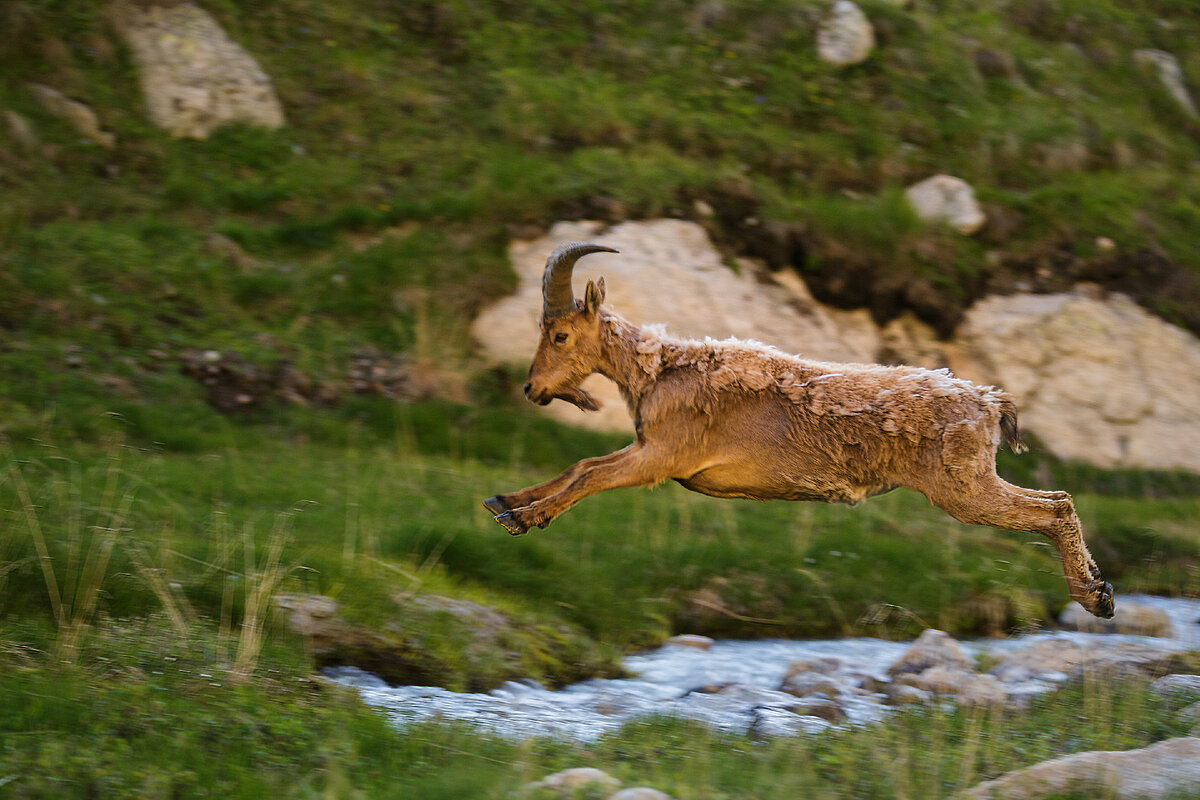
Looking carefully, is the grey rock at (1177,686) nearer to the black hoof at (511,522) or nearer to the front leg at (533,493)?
the front leg at (533,493)

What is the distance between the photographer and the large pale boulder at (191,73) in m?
19.4

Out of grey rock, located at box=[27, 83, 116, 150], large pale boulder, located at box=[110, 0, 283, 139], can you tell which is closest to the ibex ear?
grey rock, located at box=[27, 83, 116, 150]

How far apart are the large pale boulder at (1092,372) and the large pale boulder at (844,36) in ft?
22.0

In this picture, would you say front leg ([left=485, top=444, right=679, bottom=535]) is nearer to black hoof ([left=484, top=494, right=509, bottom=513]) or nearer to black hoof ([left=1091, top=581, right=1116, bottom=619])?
black hoof ([left=484, top=494, right=509, bottom=513])

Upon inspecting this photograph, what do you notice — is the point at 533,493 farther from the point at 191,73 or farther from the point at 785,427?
the point at 191,73

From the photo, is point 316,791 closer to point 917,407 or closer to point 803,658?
point 917,407

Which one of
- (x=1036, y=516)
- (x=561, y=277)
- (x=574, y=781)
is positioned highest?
(x=561, y=277)

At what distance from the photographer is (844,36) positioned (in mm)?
24328

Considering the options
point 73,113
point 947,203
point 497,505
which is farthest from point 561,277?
point 947,203

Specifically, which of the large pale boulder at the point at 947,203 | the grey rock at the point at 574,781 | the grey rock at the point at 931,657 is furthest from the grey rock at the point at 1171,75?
the grey rock at the point at 574,781

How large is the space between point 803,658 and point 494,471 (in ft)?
17.3

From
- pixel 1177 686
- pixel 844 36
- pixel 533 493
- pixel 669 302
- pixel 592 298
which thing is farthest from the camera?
pixel 844 36

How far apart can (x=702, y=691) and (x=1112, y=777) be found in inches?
181

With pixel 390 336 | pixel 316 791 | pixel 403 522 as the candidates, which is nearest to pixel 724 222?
pixel 390 336
